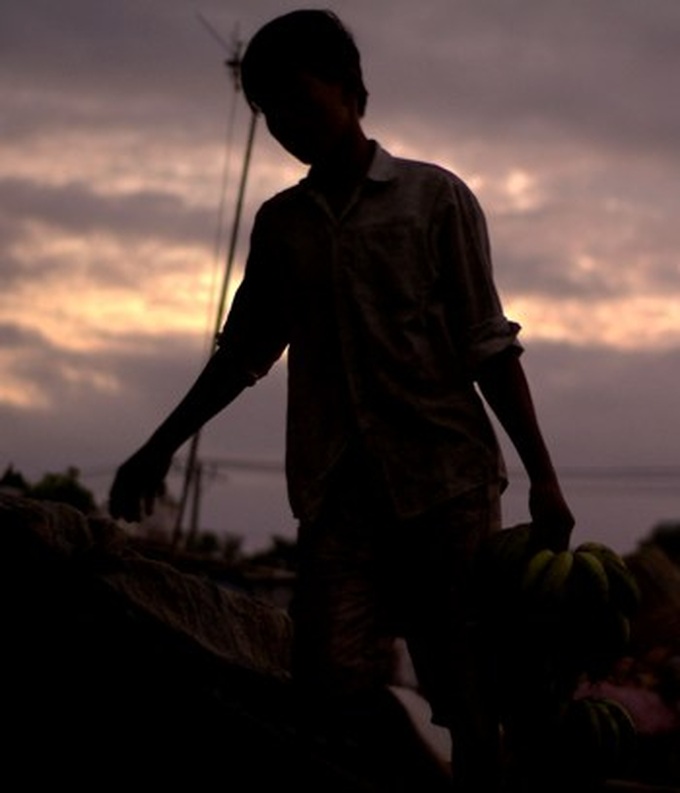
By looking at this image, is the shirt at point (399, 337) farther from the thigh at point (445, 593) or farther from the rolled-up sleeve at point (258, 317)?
the rolled-up sleeve at point (258, 317)

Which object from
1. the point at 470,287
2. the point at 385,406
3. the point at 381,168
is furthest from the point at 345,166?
the point at 385,406

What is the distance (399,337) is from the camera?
367 cm

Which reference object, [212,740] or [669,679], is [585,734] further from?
[669,679]

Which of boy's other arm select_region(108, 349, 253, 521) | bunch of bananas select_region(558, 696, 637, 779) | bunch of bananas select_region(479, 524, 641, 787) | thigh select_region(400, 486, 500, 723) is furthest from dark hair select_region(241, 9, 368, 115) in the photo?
bunch of bananas select_region(558, 696, 637, 779)

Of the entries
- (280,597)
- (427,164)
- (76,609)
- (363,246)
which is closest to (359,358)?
(363,246)

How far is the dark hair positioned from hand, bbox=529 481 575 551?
1.00m

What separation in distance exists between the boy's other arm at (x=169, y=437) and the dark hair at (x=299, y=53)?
0.70 metres

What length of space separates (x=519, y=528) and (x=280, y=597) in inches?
629

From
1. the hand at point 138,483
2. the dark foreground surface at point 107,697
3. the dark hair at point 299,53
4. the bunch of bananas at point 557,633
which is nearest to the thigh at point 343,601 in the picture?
the dark foreground surface at point 107,697

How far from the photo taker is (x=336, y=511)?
3.70 m

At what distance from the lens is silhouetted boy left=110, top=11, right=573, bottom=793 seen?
3615mm

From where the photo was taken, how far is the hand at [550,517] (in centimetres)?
351

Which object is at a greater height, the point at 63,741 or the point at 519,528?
the point at 519,528

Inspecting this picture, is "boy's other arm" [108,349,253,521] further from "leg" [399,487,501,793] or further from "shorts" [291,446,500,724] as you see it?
"leg" [399,487,501,793]
